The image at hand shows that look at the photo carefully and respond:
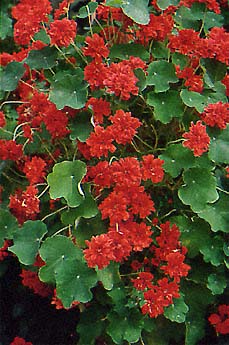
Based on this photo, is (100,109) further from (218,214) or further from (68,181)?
(218,214)

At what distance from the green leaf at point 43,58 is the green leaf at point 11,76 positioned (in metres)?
0.07

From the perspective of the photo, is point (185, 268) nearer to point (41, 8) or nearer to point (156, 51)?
point (156, 51)

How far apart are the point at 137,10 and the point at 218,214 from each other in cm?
68

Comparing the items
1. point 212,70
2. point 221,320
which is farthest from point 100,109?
point 221,320

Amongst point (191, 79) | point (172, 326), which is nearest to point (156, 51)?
point (191, 79)

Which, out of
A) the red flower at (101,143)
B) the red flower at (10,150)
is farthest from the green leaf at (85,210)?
the red flower at (10,150)

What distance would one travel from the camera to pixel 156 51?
89.3 inches

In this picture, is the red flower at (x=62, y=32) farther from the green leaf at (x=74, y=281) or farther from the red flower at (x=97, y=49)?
the green leaf at (x=74, y=281)

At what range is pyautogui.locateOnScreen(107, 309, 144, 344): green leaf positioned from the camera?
81.1 inches

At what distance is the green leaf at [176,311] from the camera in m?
2.04

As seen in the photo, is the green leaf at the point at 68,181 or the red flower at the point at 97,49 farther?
the red flower at the point at 97,49

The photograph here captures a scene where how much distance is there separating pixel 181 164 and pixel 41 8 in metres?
0.68

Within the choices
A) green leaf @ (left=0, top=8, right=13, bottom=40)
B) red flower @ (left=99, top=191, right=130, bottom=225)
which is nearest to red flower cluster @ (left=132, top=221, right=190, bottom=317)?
red flower @ (left=99, top=191, right=130, bottom=225)

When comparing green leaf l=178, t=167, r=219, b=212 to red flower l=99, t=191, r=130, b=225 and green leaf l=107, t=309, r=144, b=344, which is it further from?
green leaf l=107, t=309, r=144, b=344
